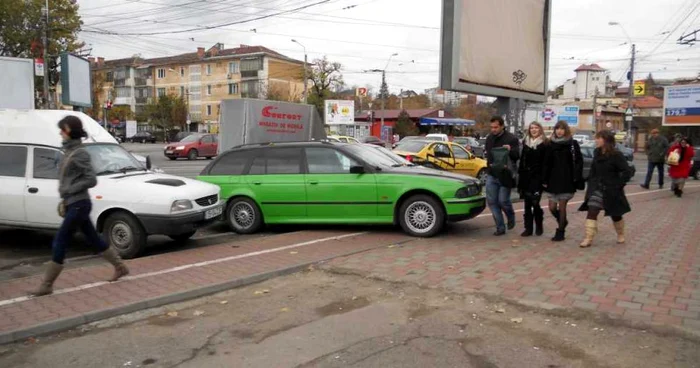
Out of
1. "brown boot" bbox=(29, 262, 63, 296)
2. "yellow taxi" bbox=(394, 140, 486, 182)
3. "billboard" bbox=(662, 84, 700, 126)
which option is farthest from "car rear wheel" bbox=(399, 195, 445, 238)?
"billboard" bbox=(662, 84, 700, 126)

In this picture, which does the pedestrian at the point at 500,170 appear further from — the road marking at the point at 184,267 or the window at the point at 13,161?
the window at the point at 13,161

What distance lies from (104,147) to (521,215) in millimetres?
7286

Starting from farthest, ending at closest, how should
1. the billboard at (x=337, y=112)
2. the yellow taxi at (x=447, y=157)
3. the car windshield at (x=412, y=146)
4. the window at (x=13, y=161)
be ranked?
the billboard at (x=337, y=112)
the car windshield at (x=412, y=146)
the yellow taxi at (x=447, y=157)
the window at (x=13, y=161)

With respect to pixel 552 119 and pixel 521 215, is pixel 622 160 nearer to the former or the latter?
pixel 521 215

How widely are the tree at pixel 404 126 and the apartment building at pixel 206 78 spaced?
51.0 ft

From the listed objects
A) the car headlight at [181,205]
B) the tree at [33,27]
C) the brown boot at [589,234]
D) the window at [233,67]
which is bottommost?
the brown boot at [589,234]

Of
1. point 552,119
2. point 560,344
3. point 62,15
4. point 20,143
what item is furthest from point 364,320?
point 552,119

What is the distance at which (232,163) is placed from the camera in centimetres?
948

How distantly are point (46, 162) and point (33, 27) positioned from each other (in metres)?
28.4

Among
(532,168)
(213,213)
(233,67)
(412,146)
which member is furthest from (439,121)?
(213,213)

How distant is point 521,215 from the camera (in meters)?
10.5

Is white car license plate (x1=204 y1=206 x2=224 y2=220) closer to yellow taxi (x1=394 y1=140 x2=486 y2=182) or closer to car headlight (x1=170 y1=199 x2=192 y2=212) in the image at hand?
car headlight (x1=170 y1=199 x2=192 y2=212)

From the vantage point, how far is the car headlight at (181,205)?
7.29 m

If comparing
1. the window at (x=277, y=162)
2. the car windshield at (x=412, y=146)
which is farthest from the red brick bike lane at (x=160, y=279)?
the car windshield at (x=412, y=146)
